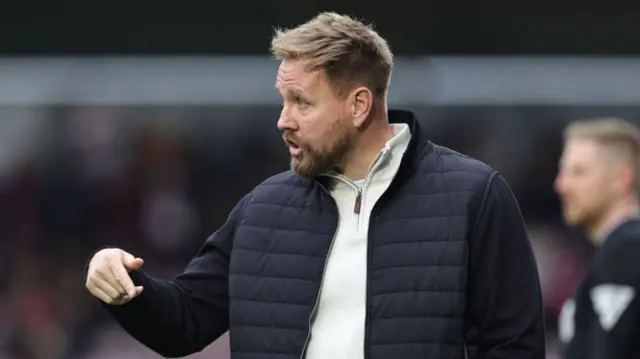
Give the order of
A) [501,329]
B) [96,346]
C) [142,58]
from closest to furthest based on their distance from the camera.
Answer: [501,329] < [96,346] < [142,58]

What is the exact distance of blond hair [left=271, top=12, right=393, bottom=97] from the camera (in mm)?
3062

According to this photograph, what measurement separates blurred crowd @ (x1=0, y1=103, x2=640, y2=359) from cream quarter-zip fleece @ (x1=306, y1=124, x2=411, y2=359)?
3.63m

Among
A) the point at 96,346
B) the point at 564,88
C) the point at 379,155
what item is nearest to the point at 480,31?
the point at 564,88

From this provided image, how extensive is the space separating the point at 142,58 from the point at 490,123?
6.10ft

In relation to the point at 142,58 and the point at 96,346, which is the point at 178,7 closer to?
the point at 142,58

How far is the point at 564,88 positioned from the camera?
6867 millimetres

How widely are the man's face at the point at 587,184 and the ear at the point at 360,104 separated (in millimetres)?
1955

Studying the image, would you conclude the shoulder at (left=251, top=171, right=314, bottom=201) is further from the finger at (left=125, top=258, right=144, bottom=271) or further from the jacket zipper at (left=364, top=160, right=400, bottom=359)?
the finger at (left=125, top=258, right=144, bottom=271)

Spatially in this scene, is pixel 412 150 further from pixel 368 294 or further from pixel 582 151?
pixel 582 151

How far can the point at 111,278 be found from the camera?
9.55 feet

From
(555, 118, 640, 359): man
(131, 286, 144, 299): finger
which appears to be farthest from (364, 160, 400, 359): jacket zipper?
(555, 118, 640, 359): man

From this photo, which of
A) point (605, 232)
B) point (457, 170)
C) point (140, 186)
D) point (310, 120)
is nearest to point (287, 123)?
point (310, 120)

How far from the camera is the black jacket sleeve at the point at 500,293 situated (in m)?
2.96

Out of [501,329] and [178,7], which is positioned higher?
[178,7]
